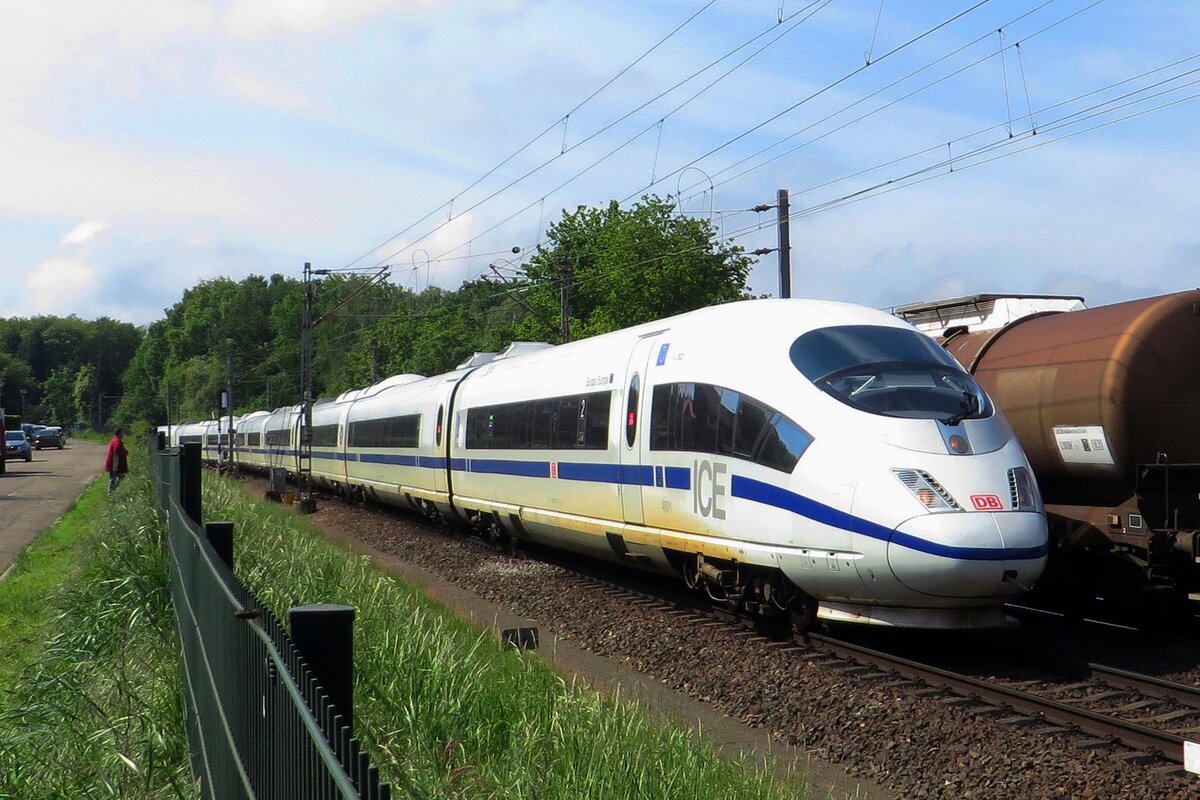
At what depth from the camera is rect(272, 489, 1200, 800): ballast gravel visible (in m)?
6.52

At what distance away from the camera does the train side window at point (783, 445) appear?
31.7ft

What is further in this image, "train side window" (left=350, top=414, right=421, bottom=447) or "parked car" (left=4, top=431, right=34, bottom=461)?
"parked car" (left=4, top=431, right=34, bottom=461)

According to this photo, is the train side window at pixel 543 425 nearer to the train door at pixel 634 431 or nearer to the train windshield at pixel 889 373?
the train door at pixel 634 431

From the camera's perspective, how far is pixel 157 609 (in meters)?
9.38

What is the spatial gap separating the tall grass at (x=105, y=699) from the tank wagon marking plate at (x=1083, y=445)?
798cm

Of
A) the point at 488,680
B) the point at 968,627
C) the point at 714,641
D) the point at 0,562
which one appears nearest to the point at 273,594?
the point at 488,680

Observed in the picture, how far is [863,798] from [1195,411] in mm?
6380

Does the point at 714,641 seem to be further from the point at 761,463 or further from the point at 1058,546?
the point at 1058,546

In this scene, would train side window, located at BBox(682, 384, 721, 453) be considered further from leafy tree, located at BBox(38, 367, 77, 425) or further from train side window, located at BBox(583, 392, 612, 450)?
leafy tree, located at BBox(38, 367, 77, 425)

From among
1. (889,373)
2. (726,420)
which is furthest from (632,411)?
(889,373)

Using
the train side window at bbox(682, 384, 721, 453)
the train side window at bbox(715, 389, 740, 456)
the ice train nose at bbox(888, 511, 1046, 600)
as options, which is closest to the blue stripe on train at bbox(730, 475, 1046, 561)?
the ice train nose at bbox(888, 511, 1046, 600)

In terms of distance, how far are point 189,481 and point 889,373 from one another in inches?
217

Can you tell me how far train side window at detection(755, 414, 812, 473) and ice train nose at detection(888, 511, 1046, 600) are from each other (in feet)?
3.90

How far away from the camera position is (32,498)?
103ft
